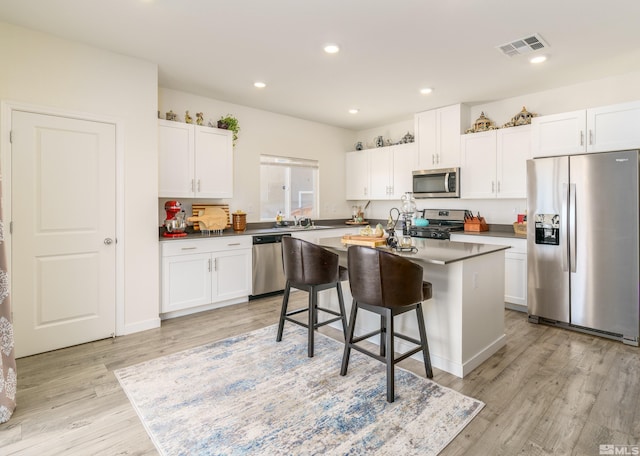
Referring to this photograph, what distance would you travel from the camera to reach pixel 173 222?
390 centimetres

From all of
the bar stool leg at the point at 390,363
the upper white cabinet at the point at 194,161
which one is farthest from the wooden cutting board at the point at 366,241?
the upper white cabinet at the point at 194,161

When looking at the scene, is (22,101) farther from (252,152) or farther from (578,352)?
(578,352)

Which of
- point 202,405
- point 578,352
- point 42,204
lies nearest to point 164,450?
point 202,405

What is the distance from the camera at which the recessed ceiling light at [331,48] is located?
3.03m

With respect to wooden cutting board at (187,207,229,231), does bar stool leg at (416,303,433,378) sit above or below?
below

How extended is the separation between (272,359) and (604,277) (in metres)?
3.18

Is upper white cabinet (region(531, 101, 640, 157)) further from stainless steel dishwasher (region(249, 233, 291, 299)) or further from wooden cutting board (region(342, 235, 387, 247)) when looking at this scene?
stainless steel dishwasher (region(249, 233, 291, 299))

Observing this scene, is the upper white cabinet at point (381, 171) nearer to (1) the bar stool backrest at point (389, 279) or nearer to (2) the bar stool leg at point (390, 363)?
(1) the bar stool backrest at point (389, 279)

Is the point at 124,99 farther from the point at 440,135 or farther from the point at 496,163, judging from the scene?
the point at 496,163

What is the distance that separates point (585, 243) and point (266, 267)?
361 centimetres

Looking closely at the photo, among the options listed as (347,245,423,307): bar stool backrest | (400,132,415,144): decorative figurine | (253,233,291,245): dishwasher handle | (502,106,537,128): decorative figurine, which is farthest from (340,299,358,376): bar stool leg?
(400,132,415,144): decorative figurine

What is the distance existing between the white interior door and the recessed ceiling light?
2.15 m

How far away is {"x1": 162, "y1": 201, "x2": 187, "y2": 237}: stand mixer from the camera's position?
3.87m

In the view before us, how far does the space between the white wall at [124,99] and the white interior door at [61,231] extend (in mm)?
134
